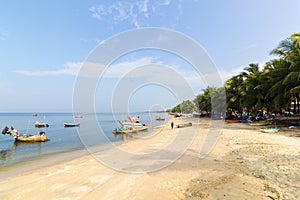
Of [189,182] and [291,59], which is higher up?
[291,59]

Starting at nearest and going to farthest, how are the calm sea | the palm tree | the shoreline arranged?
1. the shoreline
2. the calm sea
3. the palm tree

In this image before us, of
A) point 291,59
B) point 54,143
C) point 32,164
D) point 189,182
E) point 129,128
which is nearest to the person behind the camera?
point 189,182

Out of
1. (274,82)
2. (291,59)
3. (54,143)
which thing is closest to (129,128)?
(54,143)

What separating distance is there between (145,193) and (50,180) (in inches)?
194

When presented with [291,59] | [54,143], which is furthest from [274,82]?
[54,143]

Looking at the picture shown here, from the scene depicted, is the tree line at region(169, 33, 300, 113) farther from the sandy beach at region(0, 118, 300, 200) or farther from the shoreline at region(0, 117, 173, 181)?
the shoreline at region(0, 117, 173, 181)

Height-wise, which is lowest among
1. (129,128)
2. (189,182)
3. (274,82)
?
(129,128)

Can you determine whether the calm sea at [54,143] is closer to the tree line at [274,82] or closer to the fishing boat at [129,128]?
the fishing boat at [129,128]

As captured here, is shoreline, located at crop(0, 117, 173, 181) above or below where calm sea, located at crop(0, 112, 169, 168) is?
above

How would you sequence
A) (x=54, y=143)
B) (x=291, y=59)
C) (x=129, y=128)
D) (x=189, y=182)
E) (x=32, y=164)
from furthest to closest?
1. (x=129, y=128)
2. (x=54, y=143)
3. (x=291, y=59)
4. (x=32, y=164)
5. (x=189, y=182)

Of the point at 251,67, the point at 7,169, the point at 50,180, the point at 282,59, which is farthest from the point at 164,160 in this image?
the point at 251,67

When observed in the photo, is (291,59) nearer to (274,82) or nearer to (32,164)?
(274,82)

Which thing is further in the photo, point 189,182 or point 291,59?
point 291,59

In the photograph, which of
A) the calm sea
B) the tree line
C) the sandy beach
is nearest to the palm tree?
the tree line
